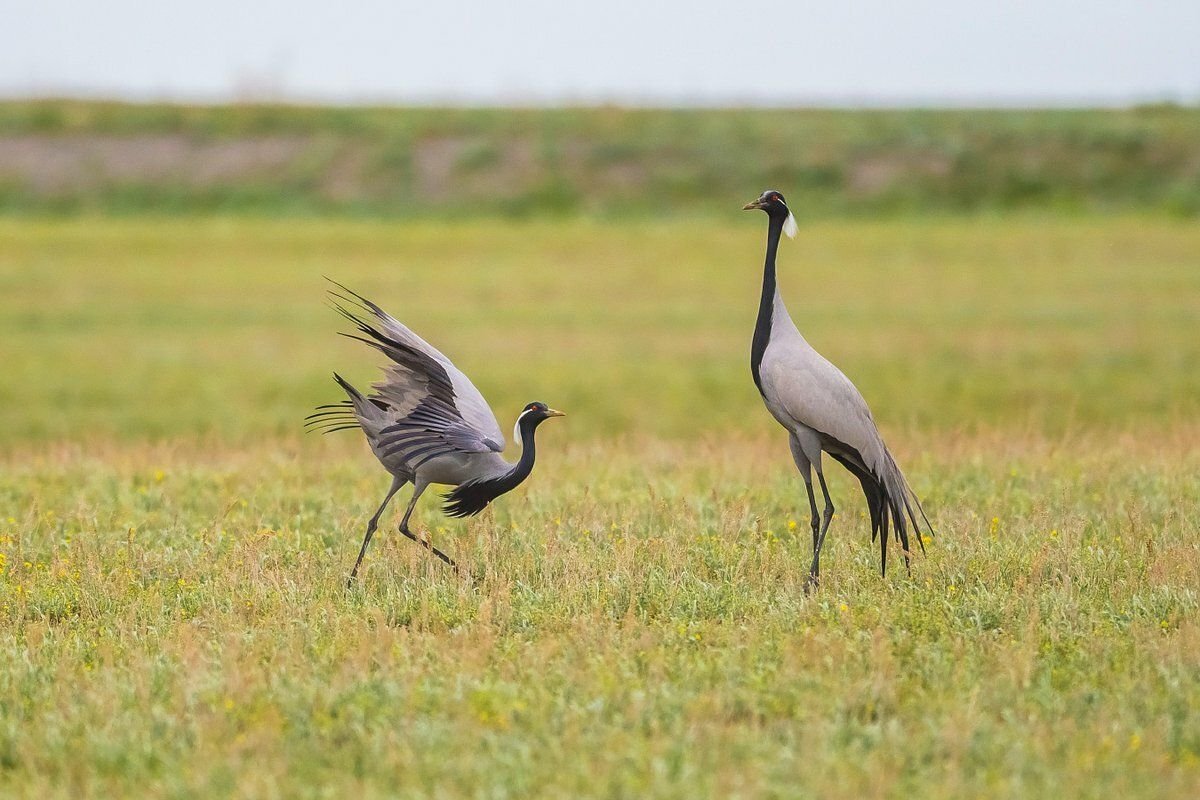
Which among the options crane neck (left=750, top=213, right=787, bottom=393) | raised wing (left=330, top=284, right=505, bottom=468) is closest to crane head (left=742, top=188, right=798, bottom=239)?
crane neck (left=750, top=213, right=787, bottom=393)

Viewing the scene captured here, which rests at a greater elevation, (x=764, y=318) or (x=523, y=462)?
(x=764, y=318)

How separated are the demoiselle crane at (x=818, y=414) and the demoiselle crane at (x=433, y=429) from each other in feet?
4.02

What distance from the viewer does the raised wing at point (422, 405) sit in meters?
8.30

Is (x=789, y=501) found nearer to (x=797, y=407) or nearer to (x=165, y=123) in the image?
(x=797, y=407)

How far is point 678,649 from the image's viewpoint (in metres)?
6.59

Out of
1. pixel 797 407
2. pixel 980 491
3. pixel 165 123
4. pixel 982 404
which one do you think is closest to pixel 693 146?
pixel 165 123

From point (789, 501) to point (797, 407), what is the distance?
2591 mm

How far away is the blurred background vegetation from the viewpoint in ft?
122

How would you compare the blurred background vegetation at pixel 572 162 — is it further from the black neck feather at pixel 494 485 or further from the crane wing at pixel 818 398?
the crane wing at pixel 818 398

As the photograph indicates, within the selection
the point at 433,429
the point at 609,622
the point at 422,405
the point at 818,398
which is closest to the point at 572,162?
the point at 422,405

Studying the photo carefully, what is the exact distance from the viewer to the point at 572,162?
1540 inches

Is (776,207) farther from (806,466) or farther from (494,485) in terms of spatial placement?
(494,485)

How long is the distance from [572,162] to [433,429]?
31.5 m

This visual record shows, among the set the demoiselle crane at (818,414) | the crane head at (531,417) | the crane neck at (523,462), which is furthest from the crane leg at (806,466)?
the crane neck at (523,462)
